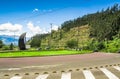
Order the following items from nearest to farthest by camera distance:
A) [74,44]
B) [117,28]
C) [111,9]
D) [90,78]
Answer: [90,78] → [117,28] → [74,44] → [111,9]

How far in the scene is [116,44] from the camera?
82500 millimetres

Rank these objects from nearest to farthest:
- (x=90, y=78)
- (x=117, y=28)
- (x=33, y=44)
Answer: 1. (x=90, y=78)
2. (x=117, y=28)
3. (x=33, y=44)

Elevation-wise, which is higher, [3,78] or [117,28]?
[117,28]

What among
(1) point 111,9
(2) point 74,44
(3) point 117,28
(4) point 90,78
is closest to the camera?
(4) point 90,78

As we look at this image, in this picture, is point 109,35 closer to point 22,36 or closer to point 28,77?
point 22,36

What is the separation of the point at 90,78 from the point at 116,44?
232 feet

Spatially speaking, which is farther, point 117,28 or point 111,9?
point 111,9

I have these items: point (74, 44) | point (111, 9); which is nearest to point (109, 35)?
point (74, 44)

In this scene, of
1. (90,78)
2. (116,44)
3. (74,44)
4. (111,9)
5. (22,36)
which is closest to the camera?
(90,78)

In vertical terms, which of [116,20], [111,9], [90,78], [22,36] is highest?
[111,9]

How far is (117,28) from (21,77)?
101 meters

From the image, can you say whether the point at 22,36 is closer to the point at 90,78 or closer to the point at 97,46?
the point at 97,46

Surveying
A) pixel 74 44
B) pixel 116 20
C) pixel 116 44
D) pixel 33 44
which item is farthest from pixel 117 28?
pixel 33 44

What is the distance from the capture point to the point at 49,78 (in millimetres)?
13367
